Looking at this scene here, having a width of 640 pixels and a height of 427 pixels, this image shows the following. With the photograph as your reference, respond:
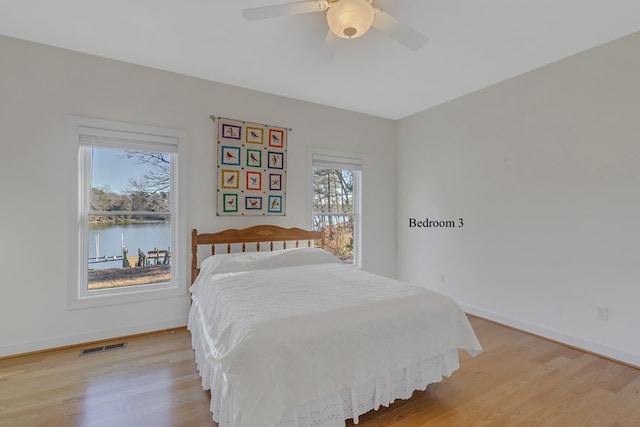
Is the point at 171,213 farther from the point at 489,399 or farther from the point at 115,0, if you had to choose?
the point at 489,399

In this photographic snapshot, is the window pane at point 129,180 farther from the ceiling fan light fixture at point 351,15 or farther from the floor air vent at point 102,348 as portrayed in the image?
the ceiling fan light fixture at point 351,15

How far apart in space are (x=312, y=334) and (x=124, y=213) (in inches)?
97.8

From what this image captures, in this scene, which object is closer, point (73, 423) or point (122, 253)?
point (73, 423)

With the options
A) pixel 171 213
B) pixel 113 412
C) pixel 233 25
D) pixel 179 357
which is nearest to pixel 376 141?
pixel 233 25

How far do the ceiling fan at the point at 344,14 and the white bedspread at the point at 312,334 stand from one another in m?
1.66

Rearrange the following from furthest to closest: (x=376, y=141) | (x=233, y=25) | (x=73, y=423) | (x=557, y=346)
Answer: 1. (x=376, y=141)
2. (x=557, y=346)
3. (x=233, y=25)
4. (x=73, y=423)

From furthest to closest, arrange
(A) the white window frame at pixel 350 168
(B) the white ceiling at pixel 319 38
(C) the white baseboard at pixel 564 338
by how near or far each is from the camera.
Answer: (A) the white window frame at pixel 350 168 → (C) the white baseboard at pixel 564 338 → (B) the white ceiling at pixel 319 38

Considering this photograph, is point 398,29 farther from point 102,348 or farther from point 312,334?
point 102,348

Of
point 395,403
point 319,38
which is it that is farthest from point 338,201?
point 395,403

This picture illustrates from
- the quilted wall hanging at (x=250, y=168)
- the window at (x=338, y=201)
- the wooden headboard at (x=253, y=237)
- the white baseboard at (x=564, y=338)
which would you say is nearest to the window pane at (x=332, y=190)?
the window at (x=338, y=201)

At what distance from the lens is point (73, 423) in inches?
67.7

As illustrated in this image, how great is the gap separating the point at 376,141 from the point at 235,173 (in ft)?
7.22

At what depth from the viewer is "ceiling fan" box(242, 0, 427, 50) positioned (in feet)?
5.47

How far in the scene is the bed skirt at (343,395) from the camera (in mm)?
1483
